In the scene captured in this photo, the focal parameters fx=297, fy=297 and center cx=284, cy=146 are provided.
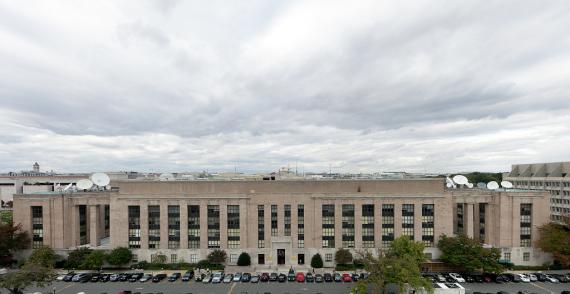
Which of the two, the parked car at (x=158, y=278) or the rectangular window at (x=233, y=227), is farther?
the rectangular window at (x=233, y=227)

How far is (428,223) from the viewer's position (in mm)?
67750

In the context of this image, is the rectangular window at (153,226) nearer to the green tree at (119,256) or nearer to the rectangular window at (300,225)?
the green tree at (119,256)

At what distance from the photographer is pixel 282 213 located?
6806 centimetres

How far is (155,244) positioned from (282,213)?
98.2 feet

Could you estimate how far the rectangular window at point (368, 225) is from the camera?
6761 cm

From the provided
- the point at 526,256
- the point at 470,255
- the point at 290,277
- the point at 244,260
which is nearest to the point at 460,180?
the point at 526,256

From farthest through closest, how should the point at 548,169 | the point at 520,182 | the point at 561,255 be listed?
the point at 520,182
the point at 548,169
the point at 561,255

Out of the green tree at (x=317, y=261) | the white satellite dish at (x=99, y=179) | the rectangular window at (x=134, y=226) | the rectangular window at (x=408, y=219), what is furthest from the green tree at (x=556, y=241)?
the white satellite dish at (x=99, y=179)

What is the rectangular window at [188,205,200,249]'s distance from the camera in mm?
67731

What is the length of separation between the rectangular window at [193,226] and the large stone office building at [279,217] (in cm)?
22

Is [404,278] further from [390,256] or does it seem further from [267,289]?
[267,289]

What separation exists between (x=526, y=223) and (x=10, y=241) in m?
115

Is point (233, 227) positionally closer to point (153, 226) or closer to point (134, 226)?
point (153, 226)

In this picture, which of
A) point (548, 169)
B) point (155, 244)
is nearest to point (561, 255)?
point (548, 169)
